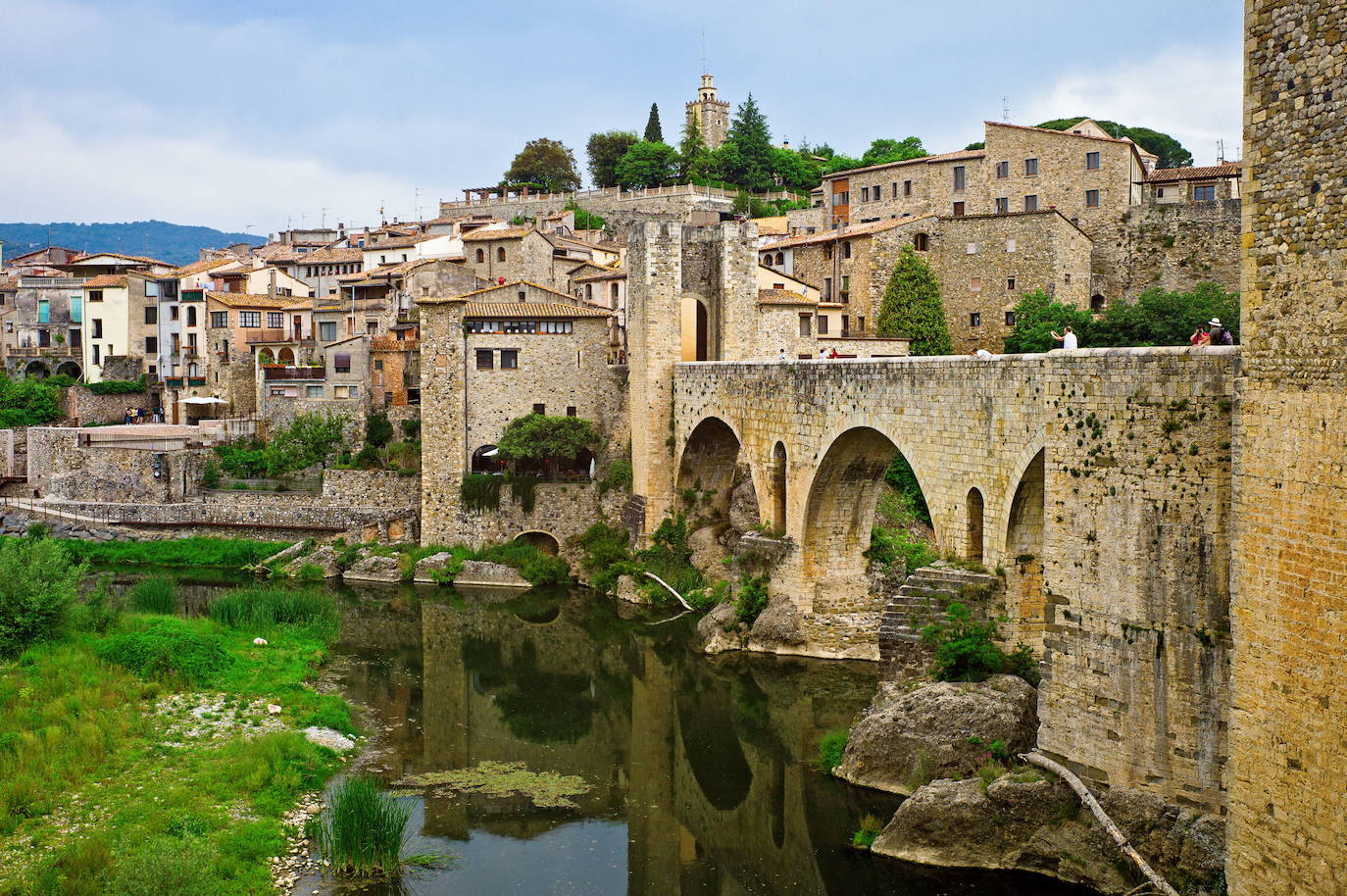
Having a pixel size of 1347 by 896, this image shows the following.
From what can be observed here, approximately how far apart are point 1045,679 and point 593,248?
40774mm

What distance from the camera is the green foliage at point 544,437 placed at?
35219 mm

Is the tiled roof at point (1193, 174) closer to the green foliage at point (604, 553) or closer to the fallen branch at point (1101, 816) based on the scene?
the green foliage at point (604, 553)

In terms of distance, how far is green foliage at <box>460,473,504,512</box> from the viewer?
35.6m

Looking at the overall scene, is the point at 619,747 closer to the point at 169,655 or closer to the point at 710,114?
the point at 169,655

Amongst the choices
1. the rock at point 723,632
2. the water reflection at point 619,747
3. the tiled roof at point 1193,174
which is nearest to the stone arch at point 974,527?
the water reflection at point 619,747

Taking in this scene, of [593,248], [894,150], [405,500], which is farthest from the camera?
[894,150]

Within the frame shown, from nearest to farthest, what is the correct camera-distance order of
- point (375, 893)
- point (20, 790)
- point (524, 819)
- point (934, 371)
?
point (375, 893) < point (20, 790) < point (524, 819) < point (934, 371)

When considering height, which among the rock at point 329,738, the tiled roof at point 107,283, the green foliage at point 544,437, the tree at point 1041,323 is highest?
the tiled roof at point 107,283

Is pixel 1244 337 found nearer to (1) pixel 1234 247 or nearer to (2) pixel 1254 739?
(2) pixel 1254 739

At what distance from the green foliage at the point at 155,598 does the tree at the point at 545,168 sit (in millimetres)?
50144

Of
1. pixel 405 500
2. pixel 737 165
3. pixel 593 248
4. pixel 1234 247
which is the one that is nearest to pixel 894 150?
pixel 737 165

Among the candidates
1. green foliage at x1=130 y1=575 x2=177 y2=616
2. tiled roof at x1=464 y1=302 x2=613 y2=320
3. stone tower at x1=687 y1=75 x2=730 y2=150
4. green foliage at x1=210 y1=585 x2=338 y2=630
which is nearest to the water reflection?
green foliage at x1=210 y1=585 x2=338 y2=630

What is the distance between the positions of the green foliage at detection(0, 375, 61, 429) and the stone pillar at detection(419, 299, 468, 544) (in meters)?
20.7

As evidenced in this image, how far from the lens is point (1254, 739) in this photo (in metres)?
11.9
